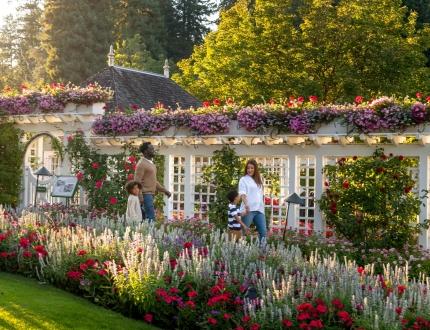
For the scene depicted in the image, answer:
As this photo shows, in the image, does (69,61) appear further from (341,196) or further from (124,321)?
(124,321)

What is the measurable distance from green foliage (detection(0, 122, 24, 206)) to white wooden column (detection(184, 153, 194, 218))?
3970 millimetres

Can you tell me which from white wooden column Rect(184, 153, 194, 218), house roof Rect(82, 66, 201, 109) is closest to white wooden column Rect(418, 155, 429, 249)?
white wooden column Rect(184, 153, 194, 218)

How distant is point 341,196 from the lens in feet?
35.2

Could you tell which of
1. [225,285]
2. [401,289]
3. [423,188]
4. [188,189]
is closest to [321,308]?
[401,289]

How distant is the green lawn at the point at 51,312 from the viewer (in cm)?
566

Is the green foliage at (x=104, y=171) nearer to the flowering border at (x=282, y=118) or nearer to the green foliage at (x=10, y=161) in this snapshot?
the flowering border at (x=282, y=118)

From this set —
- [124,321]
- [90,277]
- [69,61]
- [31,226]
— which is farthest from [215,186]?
[69,61]

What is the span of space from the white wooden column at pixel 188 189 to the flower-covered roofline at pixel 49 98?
2217 mm

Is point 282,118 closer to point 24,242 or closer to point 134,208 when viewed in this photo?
point 134,208

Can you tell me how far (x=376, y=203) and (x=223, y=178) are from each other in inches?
115

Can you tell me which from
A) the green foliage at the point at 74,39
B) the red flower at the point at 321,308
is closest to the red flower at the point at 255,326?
the red flower at the point at 321,308

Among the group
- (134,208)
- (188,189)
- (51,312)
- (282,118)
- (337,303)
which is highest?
(282,118)

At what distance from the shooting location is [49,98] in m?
13.8

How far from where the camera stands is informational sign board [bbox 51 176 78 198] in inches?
449
